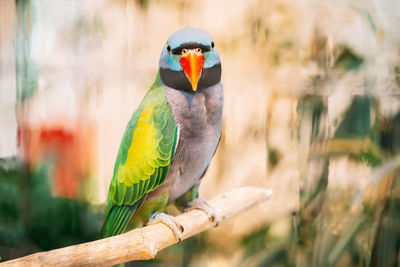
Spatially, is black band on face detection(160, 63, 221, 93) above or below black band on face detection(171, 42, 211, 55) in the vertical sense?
below

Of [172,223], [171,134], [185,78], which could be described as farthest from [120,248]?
[185,78]

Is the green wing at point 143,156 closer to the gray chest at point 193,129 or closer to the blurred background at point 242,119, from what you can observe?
the gray chest at point 193,129

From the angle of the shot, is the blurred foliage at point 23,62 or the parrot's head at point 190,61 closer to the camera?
the parrot's head at point 190,61

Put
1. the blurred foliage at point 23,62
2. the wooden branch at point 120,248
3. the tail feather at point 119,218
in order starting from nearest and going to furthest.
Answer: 1. the wooden branch at point 120,248
2. the tail feather at point 119,218
3. the blurred foliage at point 23,62

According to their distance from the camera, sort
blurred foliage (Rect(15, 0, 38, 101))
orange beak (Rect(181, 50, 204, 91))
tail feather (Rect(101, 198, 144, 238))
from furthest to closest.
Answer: blurred foliage (Rect(15, 0, 38, 101))
tail feather (Rect(101, 198, 144, 238))
orange beak (Rect(181, 50, 204, 91))

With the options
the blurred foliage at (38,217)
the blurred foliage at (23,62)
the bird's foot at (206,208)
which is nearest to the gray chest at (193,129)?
the bird's foot at (206,208)

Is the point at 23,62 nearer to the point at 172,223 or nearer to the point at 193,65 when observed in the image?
the point at 193,65

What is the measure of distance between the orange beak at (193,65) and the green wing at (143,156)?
12cm

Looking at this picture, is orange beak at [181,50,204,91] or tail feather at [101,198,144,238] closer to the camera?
orange beak at [181,50,204,91]

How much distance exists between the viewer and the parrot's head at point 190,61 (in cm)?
117

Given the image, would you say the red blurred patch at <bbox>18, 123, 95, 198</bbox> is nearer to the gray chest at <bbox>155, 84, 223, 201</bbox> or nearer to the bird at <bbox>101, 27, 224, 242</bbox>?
the bird at <bbox>101, 27, 224, 242</bbox>

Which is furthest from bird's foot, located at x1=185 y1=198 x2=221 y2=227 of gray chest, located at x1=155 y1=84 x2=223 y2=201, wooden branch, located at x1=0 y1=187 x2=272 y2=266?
gray chest, located at x1=155 y1=84 x2=223 y2=201

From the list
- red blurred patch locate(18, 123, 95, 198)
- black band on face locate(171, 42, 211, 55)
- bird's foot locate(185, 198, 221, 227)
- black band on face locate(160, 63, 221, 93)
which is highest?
black band on face locate(171, 42, 211, 55)

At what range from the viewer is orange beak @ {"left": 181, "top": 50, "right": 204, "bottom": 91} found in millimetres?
1168
